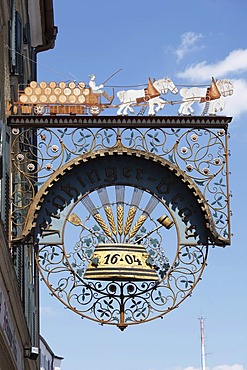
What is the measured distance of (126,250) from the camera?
1475 cm

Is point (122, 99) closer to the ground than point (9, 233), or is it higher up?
higher up

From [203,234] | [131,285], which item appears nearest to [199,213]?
[203,234]

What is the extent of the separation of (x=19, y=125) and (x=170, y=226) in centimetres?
248

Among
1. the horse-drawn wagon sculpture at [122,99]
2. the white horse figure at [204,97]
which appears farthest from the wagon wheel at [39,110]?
the white horse figure at [204,97]

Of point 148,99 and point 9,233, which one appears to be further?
point 148,99

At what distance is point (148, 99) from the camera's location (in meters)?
15.5

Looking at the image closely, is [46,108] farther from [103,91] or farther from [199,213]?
[199,213]

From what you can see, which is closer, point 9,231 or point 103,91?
point 9,231

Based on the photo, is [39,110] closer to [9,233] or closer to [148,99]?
[148,99]

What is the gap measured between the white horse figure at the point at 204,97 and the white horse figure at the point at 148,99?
20 centimetres

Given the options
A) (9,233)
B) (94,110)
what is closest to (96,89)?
(94,110)

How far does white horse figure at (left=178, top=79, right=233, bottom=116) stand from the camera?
1548 cm

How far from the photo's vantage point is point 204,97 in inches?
612

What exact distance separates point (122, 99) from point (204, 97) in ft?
3.81
